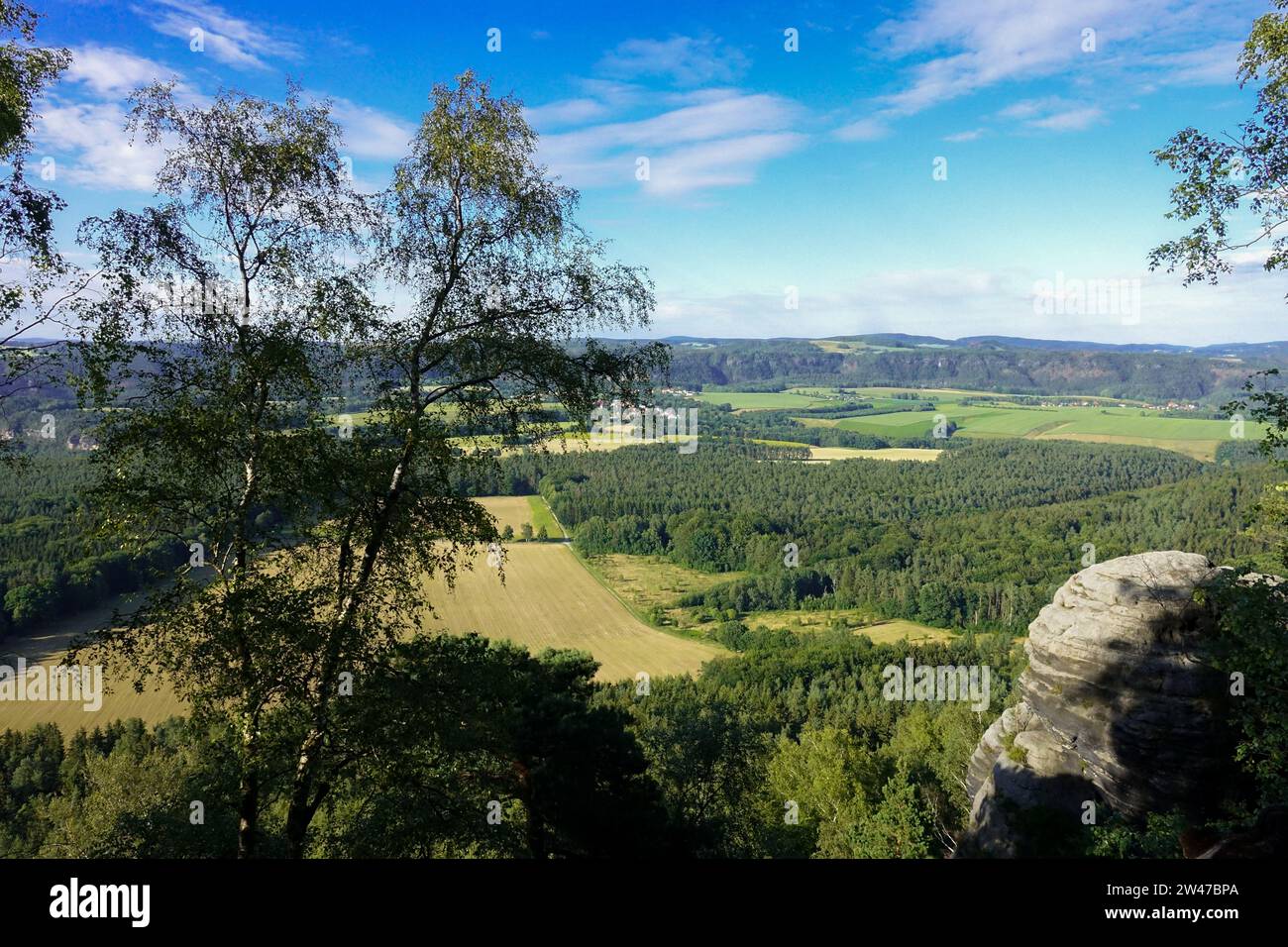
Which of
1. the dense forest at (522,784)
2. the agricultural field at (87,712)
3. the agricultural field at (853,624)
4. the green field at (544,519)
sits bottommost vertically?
the agricultural field at (853,624)

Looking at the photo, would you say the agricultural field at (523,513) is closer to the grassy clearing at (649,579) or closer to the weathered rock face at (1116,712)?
the grassy clearing at (649,579)

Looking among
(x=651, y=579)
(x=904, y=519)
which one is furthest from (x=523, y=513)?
(x=904, y=519)

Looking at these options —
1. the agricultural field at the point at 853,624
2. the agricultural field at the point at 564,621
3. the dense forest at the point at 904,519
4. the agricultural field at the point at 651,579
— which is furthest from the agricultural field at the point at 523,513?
the agricultural field at the point at 853,624

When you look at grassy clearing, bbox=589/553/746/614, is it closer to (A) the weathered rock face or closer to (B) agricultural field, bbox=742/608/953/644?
(B) agricultural field, bbox=742/608/953/644

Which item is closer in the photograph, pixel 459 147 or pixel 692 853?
pixel 459 147

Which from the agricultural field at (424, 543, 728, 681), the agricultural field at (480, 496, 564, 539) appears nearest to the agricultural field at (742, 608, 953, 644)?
the agricultural field at (424, 543, 728, 681)
